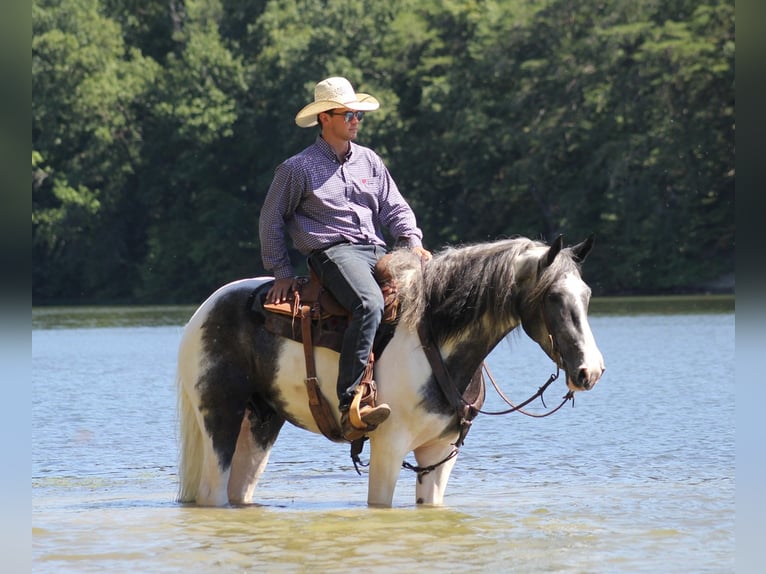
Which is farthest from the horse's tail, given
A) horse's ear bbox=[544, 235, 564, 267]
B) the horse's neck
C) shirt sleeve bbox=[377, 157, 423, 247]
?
horse's ear bbox=[544, 235, 564, 267]

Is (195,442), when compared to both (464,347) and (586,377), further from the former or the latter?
(586,377)

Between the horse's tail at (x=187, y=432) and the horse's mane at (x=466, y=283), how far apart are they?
151 centimetres

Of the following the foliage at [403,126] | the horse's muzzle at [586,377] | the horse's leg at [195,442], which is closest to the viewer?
the horse's muzzle at [586,377]

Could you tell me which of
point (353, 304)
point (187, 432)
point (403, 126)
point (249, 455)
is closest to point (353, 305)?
point (353, 304)

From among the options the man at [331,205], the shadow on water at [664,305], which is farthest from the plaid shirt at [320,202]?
the shadow on water at [664,305]

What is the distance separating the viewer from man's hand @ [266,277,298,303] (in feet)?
28.2

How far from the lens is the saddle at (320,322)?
8438mm

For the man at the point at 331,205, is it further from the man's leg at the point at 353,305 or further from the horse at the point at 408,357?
the horse at the point at 408,357

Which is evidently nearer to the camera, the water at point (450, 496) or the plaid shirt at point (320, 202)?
the water at point (450, 496)

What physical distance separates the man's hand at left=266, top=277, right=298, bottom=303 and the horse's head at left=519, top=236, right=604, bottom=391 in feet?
4.59

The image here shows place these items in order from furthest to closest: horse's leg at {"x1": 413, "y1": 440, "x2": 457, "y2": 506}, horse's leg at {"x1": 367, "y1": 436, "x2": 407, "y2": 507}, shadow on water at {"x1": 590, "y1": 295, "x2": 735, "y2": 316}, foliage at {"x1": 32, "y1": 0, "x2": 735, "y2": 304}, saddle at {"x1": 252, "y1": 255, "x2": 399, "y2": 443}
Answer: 1. foliage at {"x1": 32, "y1": 0, "x2": 735, "y2": 304}
2. shadow on water at {"x1": 590, "y1": 295, "x2": 735, "y2": 316}
3. horse's leg at {"x1": 413, "y1": 440, "x2": 457, "y2": 506}
4. saddle at {"x1": 252, "y1": 255, "x2": 399, "y2": 443}
5. horse's leg at {"x1": 367, "y1": 436, "x2": 407, "y2": 507}

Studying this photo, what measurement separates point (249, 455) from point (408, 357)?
5.01 ft

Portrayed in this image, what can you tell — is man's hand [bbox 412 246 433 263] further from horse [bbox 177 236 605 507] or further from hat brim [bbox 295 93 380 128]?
hat brim [bbox 295 93 380 128]

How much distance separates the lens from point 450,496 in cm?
1005
